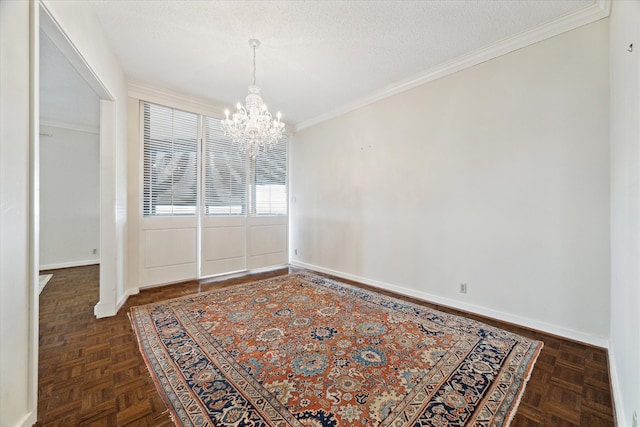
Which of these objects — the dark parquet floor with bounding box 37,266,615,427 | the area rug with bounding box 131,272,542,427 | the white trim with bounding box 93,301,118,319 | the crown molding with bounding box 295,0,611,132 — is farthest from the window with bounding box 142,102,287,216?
the crown molding with bounding box 295,0,611,132

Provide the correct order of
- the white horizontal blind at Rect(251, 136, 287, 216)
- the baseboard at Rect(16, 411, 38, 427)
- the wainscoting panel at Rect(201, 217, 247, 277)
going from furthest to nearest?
1. the white horizontal blind at Rect(251, 136, 287, 216)
2. the wainscoting panel at Rect(201, 217, 247, 277)
3. the baseboard at Rect(16, 411, 38, 427)

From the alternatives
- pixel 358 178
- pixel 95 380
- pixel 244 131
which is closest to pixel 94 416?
pixel 95 380

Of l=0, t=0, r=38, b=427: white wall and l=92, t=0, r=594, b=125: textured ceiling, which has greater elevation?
l=92, t=0, r=594, b=125: textured ceiling

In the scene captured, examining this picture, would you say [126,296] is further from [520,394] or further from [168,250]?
[520,394]

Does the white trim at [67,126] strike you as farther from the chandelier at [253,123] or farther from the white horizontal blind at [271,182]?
the chandelier at [253,123]

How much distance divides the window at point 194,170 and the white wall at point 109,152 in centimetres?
51

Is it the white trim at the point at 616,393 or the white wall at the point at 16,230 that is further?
the white trim at the point at 616,393

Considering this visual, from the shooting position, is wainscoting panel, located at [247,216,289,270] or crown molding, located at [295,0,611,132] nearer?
crown molding, located at [295,0,611,132]

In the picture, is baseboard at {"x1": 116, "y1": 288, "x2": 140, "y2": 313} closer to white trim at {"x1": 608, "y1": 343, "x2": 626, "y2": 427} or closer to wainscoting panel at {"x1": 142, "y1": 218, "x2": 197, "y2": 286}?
wainscoting panel at {"x1": 142, "y1": 218, "x2": 197, "y2": 286}

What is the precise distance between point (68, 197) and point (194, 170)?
302cm

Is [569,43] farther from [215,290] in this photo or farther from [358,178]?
[215,290]

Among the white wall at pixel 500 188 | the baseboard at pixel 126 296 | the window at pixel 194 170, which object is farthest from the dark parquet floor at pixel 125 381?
the window at pixel 194 170

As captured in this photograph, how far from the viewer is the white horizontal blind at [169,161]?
12.6ft

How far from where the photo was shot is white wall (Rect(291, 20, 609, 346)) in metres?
2.27
